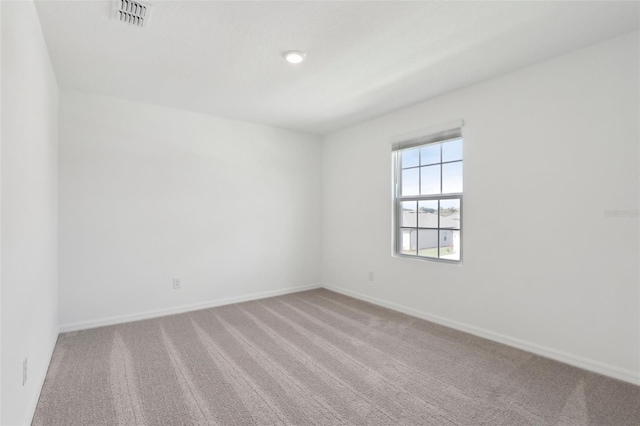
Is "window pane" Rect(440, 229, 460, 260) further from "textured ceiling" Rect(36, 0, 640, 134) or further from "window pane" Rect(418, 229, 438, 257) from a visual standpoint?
"textured ceiling" Rect(36, 0, 640, 134)

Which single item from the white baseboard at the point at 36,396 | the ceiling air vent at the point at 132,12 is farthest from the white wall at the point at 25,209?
the ceiling air vent at the point at 132,12

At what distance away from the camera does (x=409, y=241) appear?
3.91 metres

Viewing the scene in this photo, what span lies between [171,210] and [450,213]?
323 cm

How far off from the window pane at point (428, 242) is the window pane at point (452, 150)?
0.82m

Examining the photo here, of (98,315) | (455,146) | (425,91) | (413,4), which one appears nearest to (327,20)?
(413,4)

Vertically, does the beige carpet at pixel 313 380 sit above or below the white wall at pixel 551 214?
below

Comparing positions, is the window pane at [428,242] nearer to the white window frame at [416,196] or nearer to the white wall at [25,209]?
the white window frame at [416,196]

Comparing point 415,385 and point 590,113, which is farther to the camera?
point 590,113

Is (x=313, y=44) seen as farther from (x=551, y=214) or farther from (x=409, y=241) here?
(x=409, y=241)

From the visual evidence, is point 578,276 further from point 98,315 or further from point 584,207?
point 98,315

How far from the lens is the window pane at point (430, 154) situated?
3.58m

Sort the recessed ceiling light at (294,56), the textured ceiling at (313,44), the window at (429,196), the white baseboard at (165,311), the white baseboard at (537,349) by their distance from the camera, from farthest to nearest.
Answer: the window at (429,196)
the white baseboard at (165,311)
the recessed ceiling light at (294,56)
the white baseboard at (537,349)
the textured ceiling at (313,44)

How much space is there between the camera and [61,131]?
323 centimetres

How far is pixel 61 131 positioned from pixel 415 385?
4.01m
